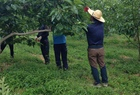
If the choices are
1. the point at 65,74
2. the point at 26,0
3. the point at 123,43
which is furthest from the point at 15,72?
the point at 123,43

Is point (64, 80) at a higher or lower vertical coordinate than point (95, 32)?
lower

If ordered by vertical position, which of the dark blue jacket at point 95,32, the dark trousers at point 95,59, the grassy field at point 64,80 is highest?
the dark blue jacket at point 95,32

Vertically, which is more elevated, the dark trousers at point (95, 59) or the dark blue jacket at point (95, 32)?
the dark blue jacket at point (95, 32)

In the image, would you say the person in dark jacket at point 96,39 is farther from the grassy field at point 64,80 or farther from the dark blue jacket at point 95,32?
the grassy field at point 64,80

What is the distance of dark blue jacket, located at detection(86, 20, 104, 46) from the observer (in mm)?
5797

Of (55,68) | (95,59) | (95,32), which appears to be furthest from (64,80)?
(95,32)

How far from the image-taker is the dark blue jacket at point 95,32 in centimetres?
580

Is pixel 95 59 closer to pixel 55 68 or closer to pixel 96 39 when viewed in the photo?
pixel 96 39

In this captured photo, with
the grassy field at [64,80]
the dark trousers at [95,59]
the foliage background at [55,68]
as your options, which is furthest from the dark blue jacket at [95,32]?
the grassy field at [64,80]

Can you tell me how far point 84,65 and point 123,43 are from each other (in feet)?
23.6

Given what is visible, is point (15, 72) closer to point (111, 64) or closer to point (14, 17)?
point (14, 17)

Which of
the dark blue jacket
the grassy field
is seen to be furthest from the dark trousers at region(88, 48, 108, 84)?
the grassy field

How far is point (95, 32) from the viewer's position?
5.81 m

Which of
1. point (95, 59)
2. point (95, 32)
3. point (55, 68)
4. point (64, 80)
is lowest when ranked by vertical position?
point (64, 80)
